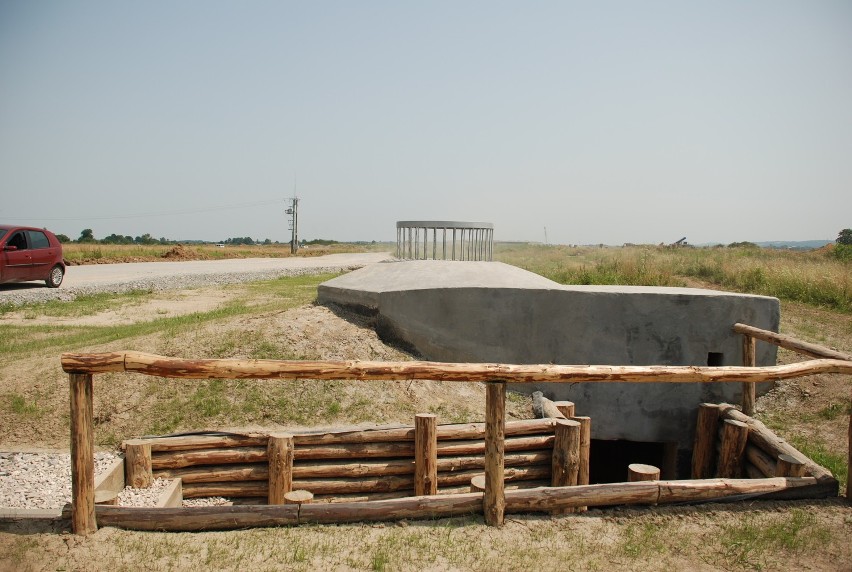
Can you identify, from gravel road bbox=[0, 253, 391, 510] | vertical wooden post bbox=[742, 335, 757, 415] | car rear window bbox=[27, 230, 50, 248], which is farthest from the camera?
car rear window bbox=[27, 230, 50, 248]

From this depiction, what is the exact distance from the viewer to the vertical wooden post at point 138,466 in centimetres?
619

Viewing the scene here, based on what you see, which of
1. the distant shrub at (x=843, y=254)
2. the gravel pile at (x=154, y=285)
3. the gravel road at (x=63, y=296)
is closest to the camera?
the gravel road at (x=63, y=296)

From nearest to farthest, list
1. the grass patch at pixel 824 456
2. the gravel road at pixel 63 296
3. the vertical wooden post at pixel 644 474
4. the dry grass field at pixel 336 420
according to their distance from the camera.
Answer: the dry grass field at pixel 336 420 < the vertical wooden post at pixel 644 474 < the gravel road at pixel 63 296 < the grass patch at pixel 824 456

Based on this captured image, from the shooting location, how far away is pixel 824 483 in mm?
5598

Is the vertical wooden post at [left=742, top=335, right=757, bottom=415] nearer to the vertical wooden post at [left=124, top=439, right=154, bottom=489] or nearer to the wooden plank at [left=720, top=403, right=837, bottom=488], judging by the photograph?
the wooden plank at [left=720, top=403, right=837, bottom=488]

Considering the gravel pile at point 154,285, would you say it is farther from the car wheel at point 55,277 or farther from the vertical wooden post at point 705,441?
the vertical wooden post at point 705,441

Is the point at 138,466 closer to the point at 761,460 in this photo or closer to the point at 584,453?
the point at 584,453

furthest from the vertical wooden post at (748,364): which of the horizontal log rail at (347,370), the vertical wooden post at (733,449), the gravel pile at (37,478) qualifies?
the gravel pile at (37,478)

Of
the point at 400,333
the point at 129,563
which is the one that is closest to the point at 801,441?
the point at 400,333

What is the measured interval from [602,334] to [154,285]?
1541cm

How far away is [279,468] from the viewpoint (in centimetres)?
642

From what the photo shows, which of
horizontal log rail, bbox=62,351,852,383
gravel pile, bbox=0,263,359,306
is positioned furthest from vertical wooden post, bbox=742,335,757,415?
gravel pile, bbox=0,263,359,306

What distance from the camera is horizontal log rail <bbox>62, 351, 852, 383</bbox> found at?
14.7 feet

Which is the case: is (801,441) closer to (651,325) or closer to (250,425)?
(651,325)
